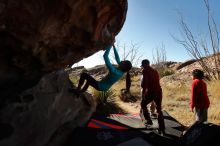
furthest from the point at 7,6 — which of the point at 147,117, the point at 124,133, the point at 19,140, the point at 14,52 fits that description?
the point at 147,117

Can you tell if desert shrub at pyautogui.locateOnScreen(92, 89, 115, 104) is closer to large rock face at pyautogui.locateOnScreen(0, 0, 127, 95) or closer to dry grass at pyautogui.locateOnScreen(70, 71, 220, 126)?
dry grass at pyautogui.locateOnScreen(70, 71, 220, 126)

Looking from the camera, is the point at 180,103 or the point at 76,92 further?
the point at 180,103

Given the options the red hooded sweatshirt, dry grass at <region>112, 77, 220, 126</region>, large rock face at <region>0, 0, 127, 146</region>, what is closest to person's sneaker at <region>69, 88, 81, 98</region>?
large rock face at <region>0, 0, 127, 146</region>

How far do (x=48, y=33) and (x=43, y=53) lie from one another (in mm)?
604

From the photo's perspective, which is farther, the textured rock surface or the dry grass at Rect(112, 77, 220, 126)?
the dry grass at Rect(112, 77, 220, 126)

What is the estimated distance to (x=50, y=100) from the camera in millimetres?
7172

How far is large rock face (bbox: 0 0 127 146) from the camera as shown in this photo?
18.4ft

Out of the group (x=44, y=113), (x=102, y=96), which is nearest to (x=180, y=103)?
(x=102, y=96)

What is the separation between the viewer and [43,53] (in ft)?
20.9

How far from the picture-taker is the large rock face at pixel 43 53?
5605 millimetres

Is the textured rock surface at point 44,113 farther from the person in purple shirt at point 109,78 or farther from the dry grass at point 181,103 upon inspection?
the dry grass at point 181,103

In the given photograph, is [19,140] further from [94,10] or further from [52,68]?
[94,10]

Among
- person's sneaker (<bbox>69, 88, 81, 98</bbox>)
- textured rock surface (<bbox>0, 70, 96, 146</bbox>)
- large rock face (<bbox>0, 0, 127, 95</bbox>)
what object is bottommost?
textured rock surface (<bbox>0, 70, 96, 146</bbox>)

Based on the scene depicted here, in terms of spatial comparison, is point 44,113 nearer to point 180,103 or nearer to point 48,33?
point 48,33
